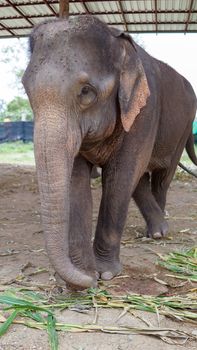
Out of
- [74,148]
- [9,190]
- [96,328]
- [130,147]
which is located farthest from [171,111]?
[9,190]

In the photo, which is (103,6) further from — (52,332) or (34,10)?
(52,332)

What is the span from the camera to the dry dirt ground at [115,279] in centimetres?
275

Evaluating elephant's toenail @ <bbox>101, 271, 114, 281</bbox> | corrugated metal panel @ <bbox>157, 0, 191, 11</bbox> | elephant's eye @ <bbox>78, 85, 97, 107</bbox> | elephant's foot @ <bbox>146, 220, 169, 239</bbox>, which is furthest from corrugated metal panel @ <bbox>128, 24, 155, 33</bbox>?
elephant's eye @ <bbox>78, 85, 97, 107</bbox>

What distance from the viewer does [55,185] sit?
9.37ft

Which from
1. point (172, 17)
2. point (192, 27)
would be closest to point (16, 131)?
point (192, 27)

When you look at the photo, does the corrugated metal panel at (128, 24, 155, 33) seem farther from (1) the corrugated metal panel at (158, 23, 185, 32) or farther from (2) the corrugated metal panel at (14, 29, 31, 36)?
(2) the corrugated metal panel at (14, 29, 31, 36)

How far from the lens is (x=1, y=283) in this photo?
3625mm

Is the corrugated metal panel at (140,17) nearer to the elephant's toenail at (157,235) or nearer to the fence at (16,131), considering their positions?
the elephant's toenail at (157,235)

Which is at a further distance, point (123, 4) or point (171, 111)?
point (123, 4)

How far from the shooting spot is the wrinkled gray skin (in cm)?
288

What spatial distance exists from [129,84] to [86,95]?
0.49m

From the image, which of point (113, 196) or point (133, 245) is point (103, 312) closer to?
point (113, 196)

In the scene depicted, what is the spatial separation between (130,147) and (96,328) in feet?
4.75

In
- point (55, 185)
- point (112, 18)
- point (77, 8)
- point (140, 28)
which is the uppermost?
point (77, 8)
